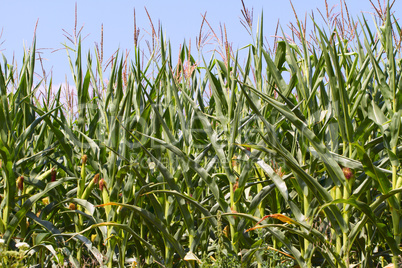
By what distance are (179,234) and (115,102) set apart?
655 mm

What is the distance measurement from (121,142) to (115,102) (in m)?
0.18

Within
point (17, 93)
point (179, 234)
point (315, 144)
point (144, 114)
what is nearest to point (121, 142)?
point (144, 114)

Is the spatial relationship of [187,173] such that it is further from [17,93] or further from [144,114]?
[17,93]

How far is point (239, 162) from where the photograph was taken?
2.14 m

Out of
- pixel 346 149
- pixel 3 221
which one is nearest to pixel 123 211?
pixel 3 221

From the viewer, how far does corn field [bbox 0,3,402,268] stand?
1.48m

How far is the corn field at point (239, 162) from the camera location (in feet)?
4.87

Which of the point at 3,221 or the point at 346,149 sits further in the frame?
the point at 3,221

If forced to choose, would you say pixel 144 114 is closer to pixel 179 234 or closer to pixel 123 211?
pixel 123 211

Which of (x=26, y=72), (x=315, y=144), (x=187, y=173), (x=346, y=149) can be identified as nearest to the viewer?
(x=315, y=144)

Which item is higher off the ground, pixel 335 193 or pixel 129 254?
pixel 335 193

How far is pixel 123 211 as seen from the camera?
6.08ft

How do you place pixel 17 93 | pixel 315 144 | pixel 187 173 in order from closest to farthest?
1. pixel 315 144
2. pixel 187 173
3. pixel 17 93

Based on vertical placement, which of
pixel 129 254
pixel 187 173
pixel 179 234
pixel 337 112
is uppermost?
pixel 337 112
